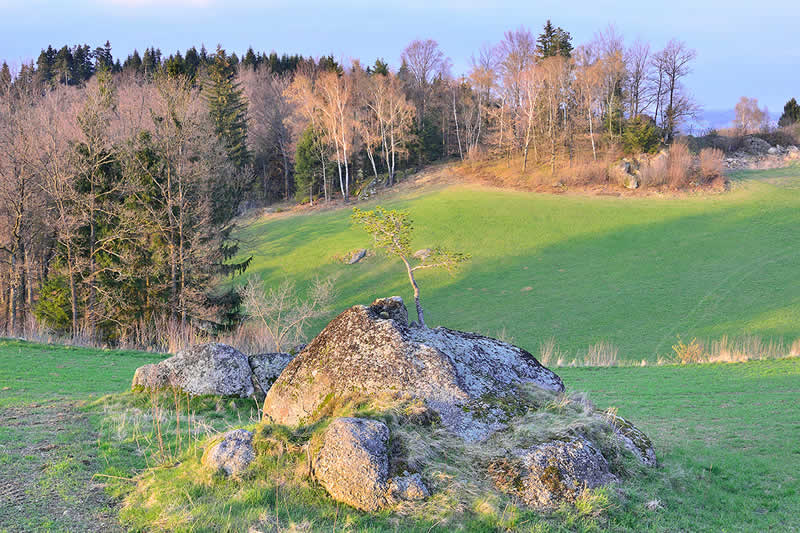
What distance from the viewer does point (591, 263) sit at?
Result: 157ft

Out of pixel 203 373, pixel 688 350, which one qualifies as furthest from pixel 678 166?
pixel 203 373

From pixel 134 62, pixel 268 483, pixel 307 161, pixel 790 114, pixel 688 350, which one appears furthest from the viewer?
pixel 134 62

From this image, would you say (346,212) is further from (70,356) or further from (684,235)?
(70,356)

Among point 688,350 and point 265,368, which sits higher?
point 265,368

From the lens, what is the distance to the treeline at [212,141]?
1246 inches

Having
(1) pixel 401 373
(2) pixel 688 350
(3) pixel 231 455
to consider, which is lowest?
(2) pixel 688 350

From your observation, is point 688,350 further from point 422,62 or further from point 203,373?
point 422,62

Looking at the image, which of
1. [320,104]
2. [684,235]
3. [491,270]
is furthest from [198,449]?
[320,104]

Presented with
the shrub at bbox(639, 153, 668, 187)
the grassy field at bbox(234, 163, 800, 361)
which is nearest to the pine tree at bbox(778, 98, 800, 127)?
the grassy field at bbox(234, 163, 800, 361)

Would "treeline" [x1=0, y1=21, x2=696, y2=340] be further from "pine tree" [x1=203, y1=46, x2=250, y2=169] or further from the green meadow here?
the green meadow

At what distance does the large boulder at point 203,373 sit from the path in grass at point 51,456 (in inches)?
53.2

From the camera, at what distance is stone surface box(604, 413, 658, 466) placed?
738 centimetres

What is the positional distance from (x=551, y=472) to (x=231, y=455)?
3620 millimetres

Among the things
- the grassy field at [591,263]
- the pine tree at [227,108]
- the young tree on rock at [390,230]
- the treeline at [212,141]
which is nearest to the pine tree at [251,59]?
the treeline at [212,141]
